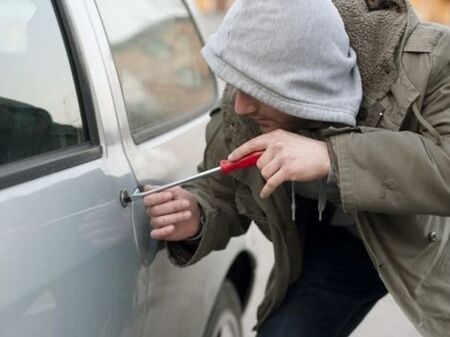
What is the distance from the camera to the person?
1.63 metres

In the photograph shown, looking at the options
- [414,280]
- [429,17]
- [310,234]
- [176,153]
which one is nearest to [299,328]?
[310,234]

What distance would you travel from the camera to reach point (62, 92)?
5.81ft

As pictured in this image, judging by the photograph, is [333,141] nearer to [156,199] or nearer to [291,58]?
[291,58]

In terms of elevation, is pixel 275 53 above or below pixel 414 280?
above

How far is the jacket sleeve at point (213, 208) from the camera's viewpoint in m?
2.03

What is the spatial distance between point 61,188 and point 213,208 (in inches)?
24.0

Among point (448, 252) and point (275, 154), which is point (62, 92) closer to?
point (275, 154)

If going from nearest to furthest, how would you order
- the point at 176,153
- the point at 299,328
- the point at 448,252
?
the point at 448,252 < the point at 299,328 < the point at 176,153

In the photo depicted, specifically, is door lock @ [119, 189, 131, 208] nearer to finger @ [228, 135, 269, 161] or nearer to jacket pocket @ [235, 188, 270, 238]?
finger @ [228, 135, 269, 161]

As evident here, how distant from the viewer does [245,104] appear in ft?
5.85

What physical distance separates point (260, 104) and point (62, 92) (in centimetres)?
48

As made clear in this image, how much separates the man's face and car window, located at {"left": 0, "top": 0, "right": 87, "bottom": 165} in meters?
0.40

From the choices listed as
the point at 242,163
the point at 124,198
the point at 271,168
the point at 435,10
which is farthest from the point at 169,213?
the point at 435,10

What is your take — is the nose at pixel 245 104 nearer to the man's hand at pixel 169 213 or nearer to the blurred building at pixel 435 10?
the man's hand at pixel 169 213
